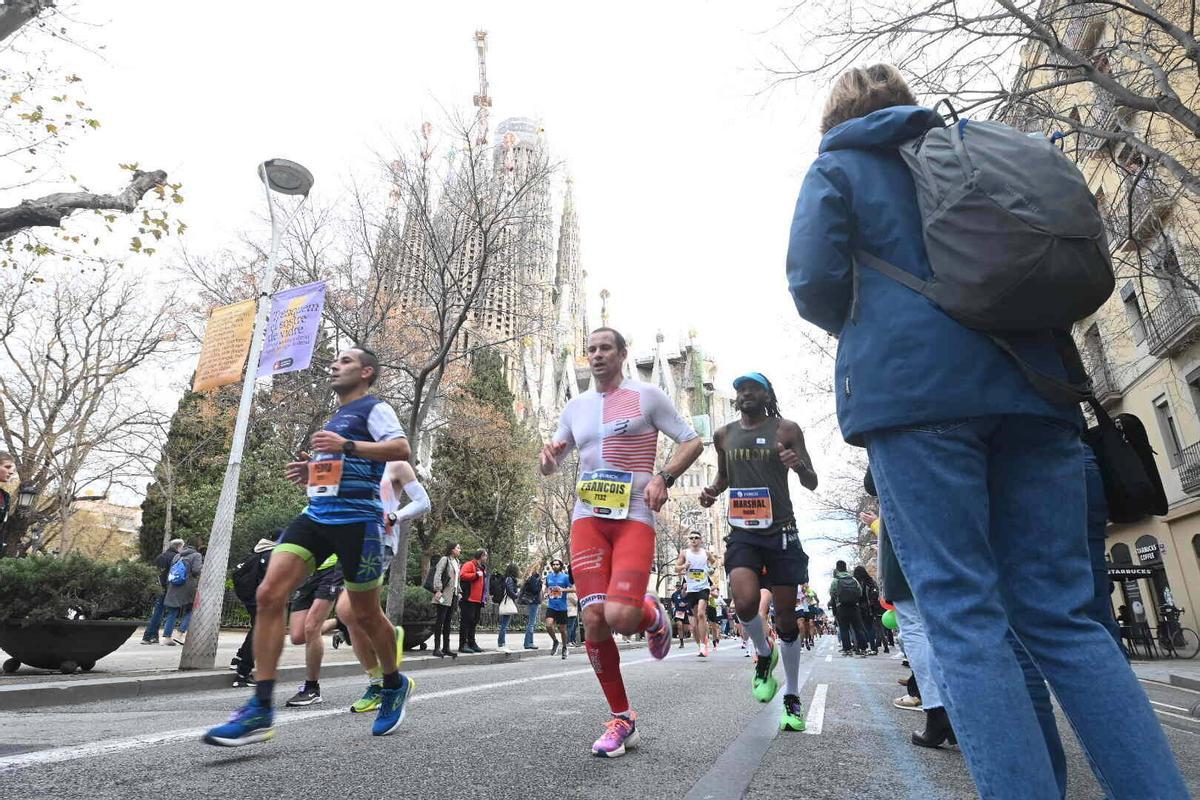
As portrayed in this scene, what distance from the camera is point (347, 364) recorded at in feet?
13.5

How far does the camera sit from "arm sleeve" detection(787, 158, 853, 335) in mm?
1945

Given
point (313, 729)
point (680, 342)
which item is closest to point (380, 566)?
point (313, 729)

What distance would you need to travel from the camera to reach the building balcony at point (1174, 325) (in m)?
17.7

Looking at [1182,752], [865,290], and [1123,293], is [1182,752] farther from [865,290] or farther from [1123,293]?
[1123,293]

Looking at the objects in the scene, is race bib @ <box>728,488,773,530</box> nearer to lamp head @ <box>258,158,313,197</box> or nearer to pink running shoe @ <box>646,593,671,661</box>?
pink running shoe @ <box>646,593,671,661</box>

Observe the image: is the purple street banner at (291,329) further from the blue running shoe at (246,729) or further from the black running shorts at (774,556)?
the blue running shoe at (246,729)

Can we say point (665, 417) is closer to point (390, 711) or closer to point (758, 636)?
point (758, 636)

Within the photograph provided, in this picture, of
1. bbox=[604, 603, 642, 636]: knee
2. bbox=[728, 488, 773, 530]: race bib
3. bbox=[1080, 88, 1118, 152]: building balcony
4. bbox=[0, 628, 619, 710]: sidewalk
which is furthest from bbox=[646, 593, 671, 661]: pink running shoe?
bbox=[1080, 88, 1118, 152]: building balcony

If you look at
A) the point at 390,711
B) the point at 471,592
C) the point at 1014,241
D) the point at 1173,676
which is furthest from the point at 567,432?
the point at 1173,676

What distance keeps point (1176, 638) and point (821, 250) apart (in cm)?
2180

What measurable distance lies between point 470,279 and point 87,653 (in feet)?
35.6

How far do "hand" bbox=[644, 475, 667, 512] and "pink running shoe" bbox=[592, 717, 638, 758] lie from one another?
102 cm

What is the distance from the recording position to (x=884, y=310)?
1.87 m

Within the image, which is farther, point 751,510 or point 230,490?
point 230,490
